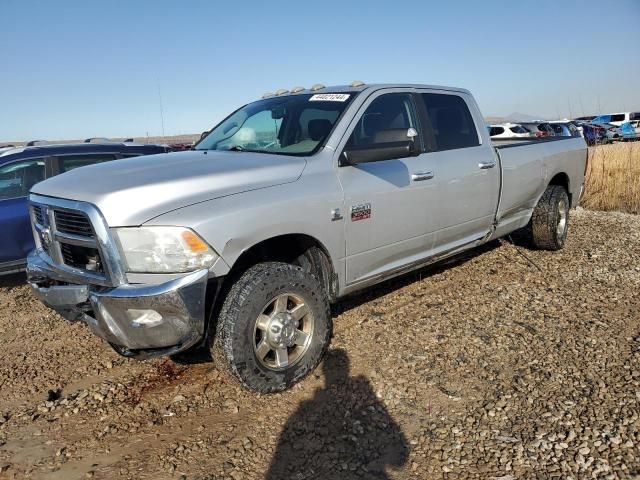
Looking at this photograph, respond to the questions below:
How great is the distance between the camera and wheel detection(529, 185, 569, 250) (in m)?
6.27

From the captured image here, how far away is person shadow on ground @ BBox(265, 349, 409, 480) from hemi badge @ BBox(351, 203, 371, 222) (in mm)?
1140

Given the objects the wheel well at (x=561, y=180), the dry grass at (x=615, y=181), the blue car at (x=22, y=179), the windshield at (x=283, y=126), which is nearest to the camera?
the windshield at (x=283, y=126)

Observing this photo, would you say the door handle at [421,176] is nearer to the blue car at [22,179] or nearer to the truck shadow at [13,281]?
the blue car at [22,179]

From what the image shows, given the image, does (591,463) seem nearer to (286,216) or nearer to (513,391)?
(513,391)

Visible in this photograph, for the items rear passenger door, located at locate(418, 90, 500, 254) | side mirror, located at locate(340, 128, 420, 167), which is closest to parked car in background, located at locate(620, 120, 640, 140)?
rear passenger door, located at locate(418, 90, 500, 254)

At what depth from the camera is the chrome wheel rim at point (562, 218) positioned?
21.6 feet

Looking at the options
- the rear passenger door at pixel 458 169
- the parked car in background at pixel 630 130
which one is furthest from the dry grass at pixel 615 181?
the parked car in background at pixel 630 130

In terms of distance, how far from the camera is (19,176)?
5.97 metres

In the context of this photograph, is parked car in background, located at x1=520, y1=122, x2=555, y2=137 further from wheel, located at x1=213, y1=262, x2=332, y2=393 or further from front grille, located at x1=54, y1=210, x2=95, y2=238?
front grille, located at x1=54, y1=210, x2=95, y2=238

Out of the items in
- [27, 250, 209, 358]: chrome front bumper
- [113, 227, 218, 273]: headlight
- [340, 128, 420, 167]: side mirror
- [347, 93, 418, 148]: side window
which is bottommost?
[27, 250, 209, 358]: chrome front bumper

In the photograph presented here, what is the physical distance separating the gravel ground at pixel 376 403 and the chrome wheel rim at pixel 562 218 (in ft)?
5.75

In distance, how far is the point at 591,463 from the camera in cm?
261

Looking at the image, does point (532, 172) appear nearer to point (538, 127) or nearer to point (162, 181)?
point (162, 181)

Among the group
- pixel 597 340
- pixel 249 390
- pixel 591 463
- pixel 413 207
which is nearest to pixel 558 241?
pixel 597 340
